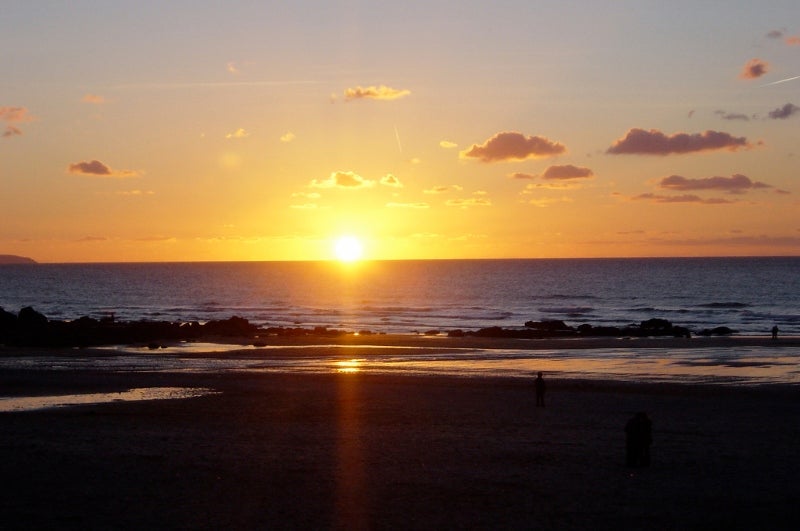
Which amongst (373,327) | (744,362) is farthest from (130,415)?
(373,327)

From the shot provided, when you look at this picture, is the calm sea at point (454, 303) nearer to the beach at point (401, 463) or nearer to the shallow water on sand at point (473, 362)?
the shallow water on sand at point (473, 362)

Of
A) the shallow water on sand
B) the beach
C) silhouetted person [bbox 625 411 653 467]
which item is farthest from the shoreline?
the shallow water on sand

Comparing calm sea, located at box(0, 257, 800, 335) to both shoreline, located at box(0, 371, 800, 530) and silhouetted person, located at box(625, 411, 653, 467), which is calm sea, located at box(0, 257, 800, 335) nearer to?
shoreline, located at box(0, 371, 800, 530)

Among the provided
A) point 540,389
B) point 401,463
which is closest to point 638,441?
point 401,463

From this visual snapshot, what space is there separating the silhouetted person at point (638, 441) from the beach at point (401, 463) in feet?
0.93

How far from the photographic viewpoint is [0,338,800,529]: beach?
14.9 metres

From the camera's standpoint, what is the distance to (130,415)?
25.8 metres

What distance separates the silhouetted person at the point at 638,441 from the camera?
61.0 ft

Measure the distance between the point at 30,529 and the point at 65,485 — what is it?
9.65ft

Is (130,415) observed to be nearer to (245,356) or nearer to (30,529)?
(30,529)

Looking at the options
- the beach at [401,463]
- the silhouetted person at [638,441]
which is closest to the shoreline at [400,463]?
the beach at [401,463]

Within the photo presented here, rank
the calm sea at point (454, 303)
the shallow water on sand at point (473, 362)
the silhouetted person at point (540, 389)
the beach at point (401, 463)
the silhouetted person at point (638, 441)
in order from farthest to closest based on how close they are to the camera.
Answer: the calm sea at point (454, 303)
the shallow water on sand at point (473, 362)
the silhouetted person at point (540, 389)
the silhouetted person at point (638, 441)
the beach at point (401, 463)

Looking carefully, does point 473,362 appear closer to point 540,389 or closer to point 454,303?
point 540,389

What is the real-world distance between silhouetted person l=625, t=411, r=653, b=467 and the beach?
0.28 m
